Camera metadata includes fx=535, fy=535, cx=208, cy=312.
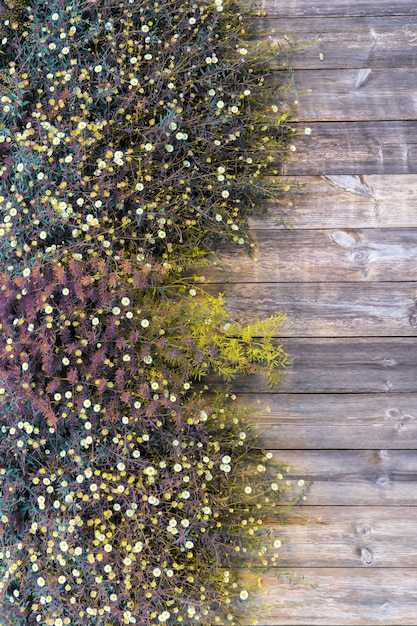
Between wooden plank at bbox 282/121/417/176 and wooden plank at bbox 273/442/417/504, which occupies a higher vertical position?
wooden plank at bbox 282/121/417/176

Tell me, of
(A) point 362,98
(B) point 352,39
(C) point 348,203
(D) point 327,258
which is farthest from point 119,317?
(B) point 352,39

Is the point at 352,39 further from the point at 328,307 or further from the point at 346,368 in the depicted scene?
the point at 346,368

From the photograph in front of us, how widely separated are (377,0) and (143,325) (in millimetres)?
1568

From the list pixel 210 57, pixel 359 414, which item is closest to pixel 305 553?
pixel 359 414

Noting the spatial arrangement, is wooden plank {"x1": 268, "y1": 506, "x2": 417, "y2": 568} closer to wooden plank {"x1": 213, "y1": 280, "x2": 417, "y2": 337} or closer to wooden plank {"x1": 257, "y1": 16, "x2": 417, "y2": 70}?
wooden plank {"x1": 213, "y1": 280, "x2": 417, "y2": 337}

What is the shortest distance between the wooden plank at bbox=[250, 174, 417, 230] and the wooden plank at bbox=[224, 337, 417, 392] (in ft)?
1.51

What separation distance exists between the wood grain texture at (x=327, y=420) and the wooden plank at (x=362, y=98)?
101 centimetres

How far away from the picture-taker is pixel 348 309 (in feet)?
6.75

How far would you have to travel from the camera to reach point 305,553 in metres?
2.04

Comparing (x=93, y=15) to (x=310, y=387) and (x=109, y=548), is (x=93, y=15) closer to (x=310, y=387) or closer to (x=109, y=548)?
(x=310, y=387)

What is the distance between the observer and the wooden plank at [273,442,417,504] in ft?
6.70

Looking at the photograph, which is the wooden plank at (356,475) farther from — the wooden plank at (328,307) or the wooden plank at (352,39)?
the wooden plank at (352,39)

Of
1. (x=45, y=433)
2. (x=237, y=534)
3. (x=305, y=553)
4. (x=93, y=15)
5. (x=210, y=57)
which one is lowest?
(x=305, y=553)

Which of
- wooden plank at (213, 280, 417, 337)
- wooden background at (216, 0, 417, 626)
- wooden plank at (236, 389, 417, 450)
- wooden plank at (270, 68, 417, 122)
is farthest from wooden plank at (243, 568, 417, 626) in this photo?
wooden plank at (270, 68, 417, 122)
